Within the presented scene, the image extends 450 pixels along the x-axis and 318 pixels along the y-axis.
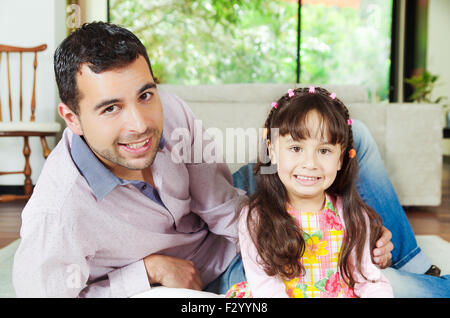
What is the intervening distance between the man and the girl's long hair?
54mm

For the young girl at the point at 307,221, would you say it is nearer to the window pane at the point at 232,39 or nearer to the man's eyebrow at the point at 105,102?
the man's eyebrow at the point at 105,102

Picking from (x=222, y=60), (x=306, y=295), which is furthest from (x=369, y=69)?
(x=306, y=295)

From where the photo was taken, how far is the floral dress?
523 mm

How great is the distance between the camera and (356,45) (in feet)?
12.6

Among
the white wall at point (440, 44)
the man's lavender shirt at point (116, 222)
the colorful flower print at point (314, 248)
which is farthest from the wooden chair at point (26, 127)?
the white wall at point (440, 44)

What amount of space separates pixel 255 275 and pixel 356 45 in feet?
12.2

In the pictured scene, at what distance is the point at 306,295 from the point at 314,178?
147 mm

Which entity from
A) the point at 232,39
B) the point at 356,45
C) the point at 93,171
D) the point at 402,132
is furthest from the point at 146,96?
the point at 356,45

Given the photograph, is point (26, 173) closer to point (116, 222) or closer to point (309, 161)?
point (116, 222)

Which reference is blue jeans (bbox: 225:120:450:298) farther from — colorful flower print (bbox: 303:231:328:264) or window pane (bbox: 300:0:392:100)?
window pane (bbox: 300:0:392:100)

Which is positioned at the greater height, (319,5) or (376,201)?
(319,5)

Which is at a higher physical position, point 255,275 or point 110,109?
point 110,109
